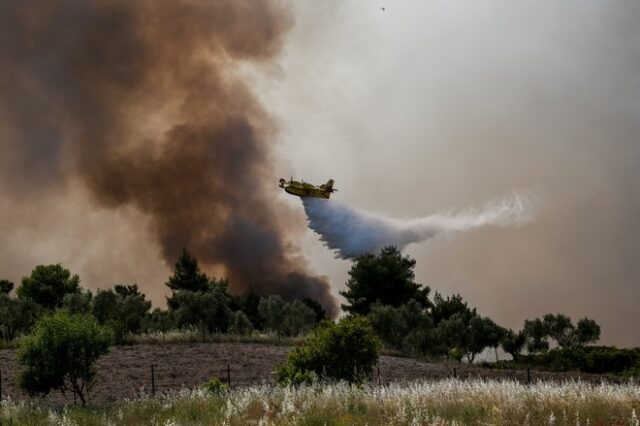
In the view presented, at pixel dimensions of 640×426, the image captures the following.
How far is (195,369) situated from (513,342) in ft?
135

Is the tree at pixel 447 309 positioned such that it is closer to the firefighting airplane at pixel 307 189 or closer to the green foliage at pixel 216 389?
the firefighting airplane at pixel 307 189

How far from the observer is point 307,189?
56562 millimetres

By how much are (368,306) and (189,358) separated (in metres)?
38.5

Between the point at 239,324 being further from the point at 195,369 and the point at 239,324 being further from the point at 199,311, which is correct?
the point at 195,369

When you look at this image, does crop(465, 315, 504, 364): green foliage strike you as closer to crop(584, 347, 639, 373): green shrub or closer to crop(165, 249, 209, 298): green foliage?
crop(584, 347, 639, 373): green shrub

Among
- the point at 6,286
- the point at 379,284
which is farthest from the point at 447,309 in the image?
the point at 6,286

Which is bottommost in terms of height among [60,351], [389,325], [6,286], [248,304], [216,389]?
[216,389]

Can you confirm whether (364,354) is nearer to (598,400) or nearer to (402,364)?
(598,400)

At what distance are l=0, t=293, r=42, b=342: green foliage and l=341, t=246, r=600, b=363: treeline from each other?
3019 cm

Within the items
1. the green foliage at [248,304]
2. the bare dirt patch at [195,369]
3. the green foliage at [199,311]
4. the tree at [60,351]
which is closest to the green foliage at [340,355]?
the bare dirt patch at [195,369]

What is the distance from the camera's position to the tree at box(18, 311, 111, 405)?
31.4 metres

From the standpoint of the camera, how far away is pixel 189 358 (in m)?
45.1

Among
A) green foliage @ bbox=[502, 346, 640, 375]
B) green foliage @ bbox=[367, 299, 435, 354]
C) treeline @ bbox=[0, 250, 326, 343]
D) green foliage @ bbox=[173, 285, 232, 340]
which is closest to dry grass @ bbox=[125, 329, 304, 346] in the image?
treeline @ bbox=[0, 250, 326, 343]

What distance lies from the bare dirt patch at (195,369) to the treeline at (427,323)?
11.3 meters
